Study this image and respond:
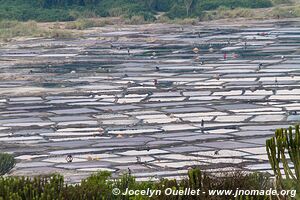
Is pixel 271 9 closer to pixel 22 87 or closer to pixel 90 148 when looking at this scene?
pixel 22 87

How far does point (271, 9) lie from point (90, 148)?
35.2m

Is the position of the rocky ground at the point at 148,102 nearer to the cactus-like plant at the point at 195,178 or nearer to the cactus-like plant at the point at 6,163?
the cactus-like plant at the point at 6,163

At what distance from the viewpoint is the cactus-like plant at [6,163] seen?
637 inches

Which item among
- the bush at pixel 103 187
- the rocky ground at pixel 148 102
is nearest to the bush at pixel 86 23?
the rocky ground at pixel 148 102

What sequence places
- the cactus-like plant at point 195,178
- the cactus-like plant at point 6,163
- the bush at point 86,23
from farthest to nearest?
1. the bush at point 86,23
2. the cactus-like plant at point 6,163
3. the cactus-like plant at point 195,178

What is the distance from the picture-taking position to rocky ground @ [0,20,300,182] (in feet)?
58.5

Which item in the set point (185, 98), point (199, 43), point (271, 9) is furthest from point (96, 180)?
point (271, 9)

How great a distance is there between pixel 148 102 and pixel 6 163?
27.6ft

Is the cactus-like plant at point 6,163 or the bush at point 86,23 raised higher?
the cactus-like plant at point 6,163

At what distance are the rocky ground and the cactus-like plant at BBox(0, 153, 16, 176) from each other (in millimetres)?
163

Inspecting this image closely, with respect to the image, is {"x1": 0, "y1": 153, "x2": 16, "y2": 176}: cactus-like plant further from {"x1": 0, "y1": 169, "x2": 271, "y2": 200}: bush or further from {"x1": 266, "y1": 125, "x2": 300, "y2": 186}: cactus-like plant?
{"x1": 266, "y1": 125, "x2": 300, "y2": 186}: cactus-like plant

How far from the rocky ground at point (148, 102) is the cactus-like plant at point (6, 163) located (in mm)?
163

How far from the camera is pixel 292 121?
20.5 metres

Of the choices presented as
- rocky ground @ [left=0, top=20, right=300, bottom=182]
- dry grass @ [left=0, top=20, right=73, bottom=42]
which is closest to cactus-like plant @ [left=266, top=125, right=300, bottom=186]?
rocky ground @ [left=0, top=20, right=300, bottom=182]
